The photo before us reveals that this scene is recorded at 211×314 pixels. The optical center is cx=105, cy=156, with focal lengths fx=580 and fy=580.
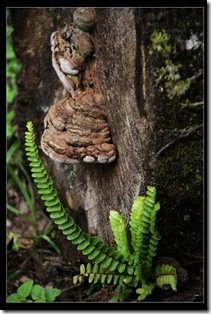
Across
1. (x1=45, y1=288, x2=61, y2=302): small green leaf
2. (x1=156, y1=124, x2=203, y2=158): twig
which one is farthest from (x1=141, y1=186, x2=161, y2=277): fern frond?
(x1=45, y1=288, x2=61, y2=302): small green leaf

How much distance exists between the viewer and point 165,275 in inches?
134

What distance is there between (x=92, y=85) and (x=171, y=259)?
1.15m

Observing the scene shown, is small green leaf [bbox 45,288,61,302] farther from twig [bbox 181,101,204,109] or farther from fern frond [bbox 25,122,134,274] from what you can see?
twig [bbox 181,101,204,109]

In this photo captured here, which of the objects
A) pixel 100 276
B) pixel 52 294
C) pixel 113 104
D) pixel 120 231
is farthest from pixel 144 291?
pixel 113 104

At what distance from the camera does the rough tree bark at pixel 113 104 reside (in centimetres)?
308

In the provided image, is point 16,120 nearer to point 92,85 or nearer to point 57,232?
point 57,232

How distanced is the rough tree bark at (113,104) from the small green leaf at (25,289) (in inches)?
21.2

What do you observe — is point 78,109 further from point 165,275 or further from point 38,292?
point 38,292

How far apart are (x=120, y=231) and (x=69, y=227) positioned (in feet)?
1.02

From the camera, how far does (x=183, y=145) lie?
3215mm

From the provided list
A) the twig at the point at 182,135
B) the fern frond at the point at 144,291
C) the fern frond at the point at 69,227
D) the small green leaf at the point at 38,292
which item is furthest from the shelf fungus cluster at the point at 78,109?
the small green leaf at the point at 38,292

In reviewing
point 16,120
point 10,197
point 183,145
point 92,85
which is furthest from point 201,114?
point 10,197

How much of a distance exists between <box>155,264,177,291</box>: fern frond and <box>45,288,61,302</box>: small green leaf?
75cm

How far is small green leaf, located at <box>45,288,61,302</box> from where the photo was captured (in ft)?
12.5
